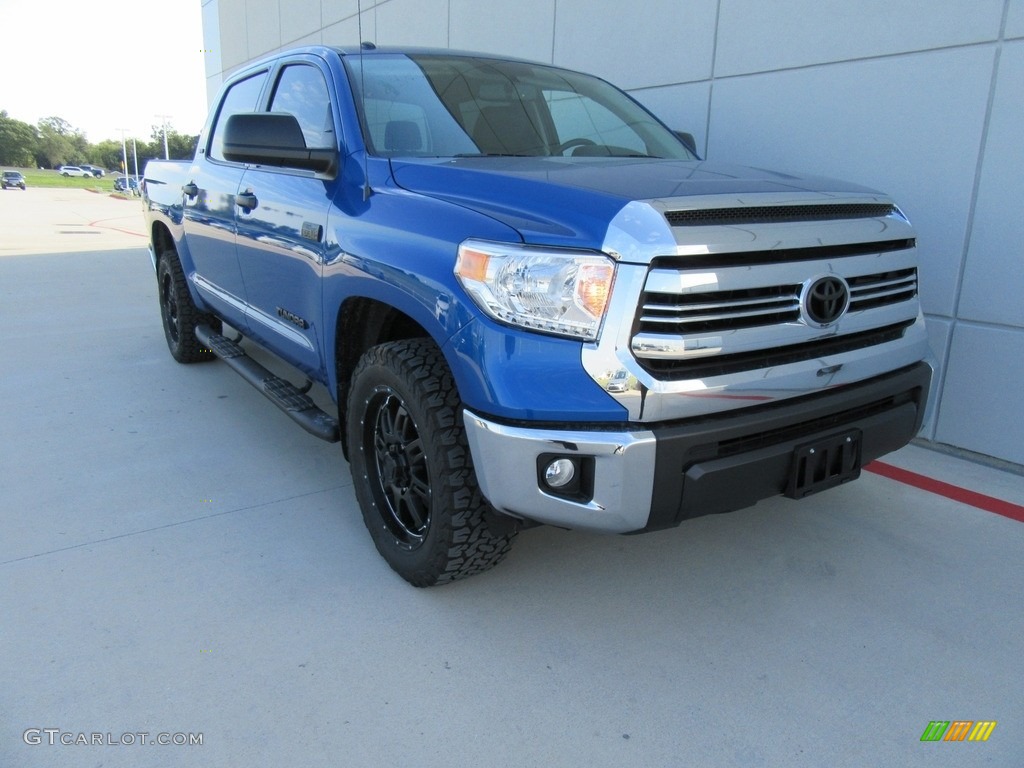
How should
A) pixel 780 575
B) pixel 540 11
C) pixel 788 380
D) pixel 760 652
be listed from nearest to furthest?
pixel 788 380
pixel 760 652
pixel 780 575
pixel 540 11

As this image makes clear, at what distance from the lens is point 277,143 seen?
2.75m

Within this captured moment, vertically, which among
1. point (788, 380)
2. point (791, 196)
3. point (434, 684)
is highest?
point (791, 196)

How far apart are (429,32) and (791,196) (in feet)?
23.0

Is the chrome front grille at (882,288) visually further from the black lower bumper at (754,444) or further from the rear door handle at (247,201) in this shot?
the rear door handle at (247,201)

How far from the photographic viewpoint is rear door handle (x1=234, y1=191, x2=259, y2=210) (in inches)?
136

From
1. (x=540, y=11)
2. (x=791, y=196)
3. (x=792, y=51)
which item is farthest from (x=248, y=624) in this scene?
(x=540, y=11)

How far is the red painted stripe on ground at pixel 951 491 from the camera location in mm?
3279

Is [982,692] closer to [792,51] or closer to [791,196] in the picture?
[791,196]

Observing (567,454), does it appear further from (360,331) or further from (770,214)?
(360,331)

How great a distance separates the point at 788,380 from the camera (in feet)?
7.10

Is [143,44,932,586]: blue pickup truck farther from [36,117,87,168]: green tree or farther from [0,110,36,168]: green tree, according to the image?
[36,117,87,168]: green tree

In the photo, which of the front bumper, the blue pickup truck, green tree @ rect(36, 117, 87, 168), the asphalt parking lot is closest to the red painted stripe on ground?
the asphalt parking lot

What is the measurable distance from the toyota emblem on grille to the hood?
12.1 inches

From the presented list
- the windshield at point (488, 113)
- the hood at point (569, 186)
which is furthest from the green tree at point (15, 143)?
the hood at point (569, 186)
